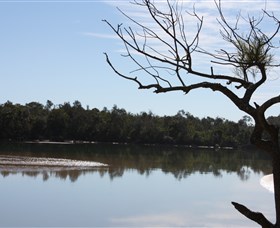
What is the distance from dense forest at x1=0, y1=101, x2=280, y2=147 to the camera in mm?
66188

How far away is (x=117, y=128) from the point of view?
2726 inches

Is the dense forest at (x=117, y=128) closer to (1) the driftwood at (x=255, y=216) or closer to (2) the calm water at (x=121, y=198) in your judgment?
(2) the calm water at (x=121, y=198)

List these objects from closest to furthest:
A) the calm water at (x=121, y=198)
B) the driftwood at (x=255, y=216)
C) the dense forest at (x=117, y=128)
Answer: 1. the driftwood at (x=255, y=216)
2. the calm water at (x=121, y=198)
3. the dense forest at (x=117, y=128)

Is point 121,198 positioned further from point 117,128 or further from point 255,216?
point 117,128

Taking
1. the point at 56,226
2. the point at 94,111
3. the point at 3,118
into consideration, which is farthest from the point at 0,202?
the point at 94,111

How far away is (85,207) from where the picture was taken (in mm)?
15156

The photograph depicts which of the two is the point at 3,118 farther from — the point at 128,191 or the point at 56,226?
the point at 56,226

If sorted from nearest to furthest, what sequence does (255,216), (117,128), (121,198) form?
1. (255,216)
2. (121,198)
3. (117,128)

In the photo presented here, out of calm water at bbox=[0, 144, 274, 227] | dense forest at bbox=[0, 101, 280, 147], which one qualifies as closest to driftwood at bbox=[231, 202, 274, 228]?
calm water at bbox=[0, 144, 274, 227]

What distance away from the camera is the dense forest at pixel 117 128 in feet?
217

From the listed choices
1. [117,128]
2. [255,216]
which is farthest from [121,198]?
[117,128]

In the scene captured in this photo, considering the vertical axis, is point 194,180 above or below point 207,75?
below

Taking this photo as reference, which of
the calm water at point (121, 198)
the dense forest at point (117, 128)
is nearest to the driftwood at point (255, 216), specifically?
the calm water at point (121, 198)

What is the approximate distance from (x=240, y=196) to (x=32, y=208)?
8.67m
